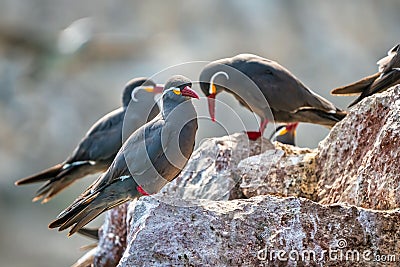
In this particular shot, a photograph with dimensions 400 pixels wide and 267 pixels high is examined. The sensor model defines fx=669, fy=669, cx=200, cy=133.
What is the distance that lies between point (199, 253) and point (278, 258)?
1.29ft

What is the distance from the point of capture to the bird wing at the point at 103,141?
20.2ft

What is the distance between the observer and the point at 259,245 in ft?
11.1

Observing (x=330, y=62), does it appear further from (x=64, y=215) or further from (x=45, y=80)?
(x=64, y=215)

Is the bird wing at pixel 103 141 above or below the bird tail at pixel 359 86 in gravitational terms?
above

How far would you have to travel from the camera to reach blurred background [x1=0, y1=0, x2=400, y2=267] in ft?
41.1

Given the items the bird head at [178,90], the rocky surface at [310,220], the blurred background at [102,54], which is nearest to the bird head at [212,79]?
the bird head at [178,90]

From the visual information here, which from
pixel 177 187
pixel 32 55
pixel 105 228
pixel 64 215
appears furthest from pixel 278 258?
pixel 32 55

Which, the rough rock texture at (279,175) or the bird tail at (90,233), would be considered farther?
the bird tail at (90,233)

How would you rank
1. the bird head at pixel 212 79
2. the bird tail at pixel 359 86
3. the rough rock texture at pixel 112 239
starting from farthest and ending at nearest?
the bird head at pixel 212 79 → the rough rock texture at pixel 112 239 → the bird tail at pixel 359 86

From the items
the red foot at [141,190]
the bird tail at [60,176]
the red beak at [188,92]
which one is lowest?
the red foot at [141,190]

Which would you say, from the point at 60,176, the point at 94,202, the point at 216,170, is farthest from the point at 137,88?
A: the point at 94,202

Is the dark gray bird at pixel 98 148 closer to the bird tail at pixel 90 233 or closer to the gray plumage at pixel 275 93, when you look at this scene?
the bird tail at pixel 90 233

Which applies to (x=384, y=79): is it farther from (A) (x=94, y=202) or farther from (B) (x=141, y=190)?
(A) (x=94, y=202)

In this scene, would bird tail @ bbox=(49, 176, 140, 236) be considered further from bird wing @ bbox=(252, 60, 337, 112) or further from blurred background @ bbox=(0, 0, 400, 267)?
blurred background @ bbox=(0, 0, 400, 267)
